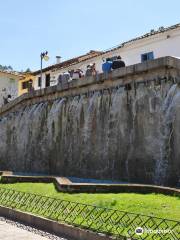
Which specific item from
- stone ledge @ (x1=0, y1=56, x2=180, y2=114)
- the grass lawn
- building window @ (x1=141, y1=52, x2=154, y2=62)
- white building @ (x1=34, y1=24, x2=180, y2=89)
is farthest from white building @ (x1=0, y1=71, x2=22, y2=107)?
the grass lawn

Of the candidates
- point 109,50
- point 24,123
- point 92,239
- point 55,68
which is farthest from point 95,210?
point 55,68

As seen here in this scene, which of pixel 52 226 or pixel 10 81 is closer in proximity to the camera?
pixel 52 226

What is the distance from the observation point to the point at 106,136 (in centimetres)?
1471

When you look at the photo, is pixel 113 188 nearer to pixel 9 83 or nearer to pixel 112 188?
pixel 112 188

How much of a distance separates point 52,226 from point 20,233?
64 centimetres

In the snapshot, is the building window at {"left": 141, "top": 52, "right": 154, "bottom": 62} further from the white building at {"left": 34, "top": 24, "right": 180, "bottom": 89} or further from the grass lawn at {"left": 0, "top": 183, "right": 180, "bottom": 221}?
the grass lawn at {"left": 0, "top": 183, "right": 180, "bottom": 221}

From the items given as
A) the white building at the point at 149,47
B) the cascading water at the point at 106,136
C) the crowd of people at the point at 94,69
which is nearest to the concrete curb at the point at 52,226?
the cascading water at the point at 106,136

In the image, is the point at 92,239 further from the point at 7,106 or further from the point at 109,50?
the point at 109,50

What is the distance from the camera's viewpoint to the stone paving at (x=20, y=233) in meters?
7.86

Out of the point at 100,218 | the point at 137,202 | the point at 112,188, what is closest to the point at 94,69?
the point at 112,188

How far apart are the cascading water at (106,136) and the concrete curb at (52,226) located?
14.6 ft

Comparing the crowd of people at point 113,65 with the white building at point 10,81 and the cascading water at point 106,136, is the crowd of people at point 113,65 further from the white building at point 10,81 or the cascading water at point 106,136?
the white building at point 10,81

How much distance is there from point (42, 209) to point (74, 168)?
6798 mm

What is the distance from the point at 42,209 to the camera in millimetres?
9344
